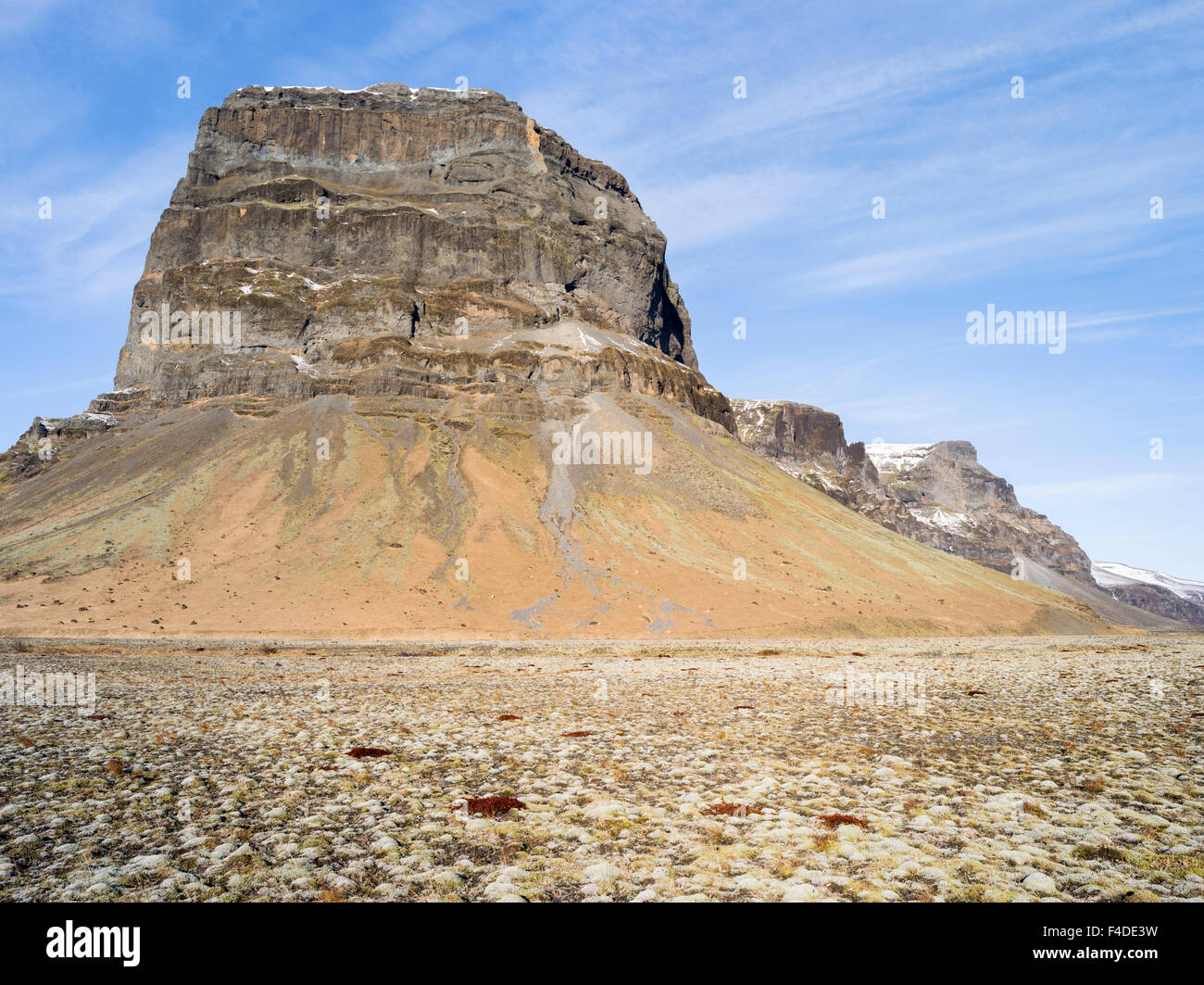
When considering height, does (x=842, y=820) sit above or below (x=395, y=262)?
below

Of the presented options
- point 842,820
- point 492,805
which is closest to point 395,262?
point 492,805

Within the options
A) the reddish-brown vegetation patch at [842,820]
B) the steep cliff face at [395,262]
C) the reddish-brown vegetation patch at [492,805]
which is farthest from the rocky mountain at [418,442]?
the reddish-brown vegetation patch at [842,820]

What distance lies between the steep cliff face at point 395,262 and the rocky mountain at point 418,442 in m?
0.57

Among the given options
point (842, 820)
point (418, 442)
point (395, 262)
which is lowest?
point (842, 820)

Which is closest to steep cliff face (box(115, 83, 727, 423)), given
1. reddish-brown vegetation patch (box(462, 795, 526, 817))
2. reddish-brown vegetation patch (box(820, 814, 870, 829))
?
reddish-brown vegetation patch (box(462, 795, 526, 817))

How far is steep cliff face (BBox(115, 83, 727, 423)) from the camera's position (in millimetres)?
118125

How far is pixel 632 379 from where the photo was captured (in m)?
123

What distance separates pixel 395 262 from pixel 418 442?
5118 centimetres

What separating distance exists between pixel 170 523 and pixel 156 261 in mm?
80979

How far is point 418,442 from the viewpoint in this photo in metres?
101

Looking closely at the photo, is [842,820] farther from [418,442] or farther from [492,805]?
[418,442]

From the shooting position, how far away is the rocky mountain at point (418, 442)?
72.3m

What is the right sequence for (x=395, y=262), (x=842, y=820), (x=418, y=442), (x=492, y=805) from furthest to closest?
(x=395, y=262), (x=418, y=442), (x=492, y=805), (x=842, y=820)
